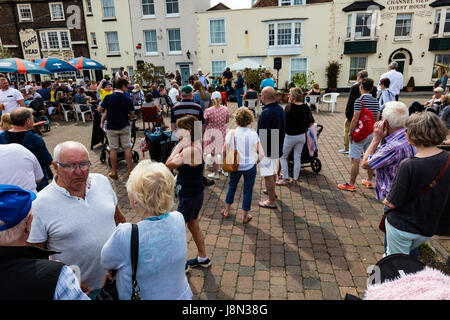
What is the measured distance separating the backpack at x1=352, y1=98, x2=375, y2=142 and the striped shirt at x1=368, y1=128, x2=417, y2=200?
1.89 meters

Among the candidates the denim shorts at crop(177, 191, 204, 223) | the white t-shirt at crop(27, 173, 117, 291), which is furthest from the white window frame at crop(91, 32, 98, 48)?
the white t-shirt at crop(27, 173, 117, 291)

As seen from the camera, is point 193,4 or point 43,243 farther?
point 193,4

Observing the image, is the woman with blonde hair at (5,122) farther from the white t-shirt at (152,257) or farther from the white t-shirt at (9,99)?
the white t-shirt at (9,99)

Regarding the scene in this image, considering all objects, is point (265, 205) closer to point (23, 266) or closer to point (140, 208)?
point (140, 208)

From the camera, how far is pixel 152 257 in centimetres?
179

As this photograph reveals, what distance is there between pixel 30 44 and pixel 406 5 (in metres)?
33.7

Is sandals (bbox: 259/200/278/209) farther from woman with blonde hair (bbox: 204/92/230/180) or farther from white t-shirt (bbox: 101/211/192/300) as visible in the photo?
white t-shirt (bbox: 101/211/192/300)

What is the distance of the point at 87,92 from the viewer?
1675 cm

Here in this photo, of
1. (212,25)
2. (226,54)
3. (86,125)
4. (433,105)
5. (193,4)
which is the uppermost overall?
(193,4)

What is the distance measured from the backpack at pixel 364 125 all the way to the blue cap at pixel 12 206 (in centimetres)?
510

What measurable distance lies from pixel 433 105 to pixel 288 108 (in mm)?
6177

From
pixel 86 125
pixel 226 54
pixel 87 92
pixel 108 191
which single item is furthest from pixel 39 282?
pixel 226 54

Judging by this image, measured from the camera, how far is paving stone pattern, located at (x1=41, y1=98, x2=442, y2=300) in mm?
3287
